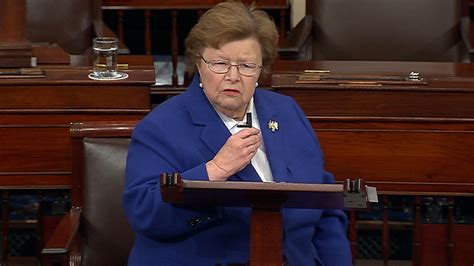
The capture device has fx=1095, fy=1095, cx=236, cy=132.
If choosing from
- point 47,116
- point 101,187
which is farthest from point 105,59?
point 101,187

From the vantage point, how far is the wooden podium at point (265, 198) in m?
1.92

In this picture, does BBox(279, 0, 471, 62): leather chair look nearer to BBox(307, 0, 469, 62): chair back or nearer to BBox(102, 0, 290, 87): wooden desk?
BBox(307, 0, 469, 62): chair back

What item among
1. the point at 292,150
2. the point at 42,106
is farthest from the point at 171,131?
the point at 42,106

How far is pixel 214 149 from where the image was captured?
2395 mm

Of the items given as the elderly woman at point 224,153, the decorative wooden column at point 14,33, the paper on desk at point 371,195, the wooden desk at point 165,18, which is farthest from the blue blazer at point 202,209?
the wooden desk at point 165,18

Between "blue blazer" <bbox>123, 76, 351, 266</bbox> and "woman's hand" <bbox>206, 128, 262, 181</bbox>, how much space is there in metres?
0.02

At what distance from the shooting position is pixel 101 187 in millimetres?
2752

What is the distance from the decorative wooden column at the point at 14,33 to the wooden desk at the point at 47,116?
7.4 inches

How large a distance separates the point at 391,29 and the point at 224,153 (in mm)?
2287

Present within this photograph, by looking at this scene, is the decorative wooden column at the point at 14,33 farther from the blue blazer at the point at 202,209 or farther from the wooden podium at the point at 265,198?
the wooden podium at the point at 265,198

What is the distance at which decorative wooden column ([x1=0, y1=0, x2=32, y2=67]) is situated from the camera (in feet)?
11.6

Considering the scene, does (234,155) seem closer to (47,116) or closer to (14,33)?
(47,116)

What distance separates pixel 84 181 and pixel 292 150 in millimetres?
571

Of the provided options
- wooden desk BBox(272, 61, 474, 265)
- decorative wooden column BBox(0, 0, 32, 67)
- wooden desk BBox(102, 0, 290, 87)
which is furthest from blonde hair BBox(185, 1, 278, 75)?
wooden desk BBox(102, 0, 290, 87)
